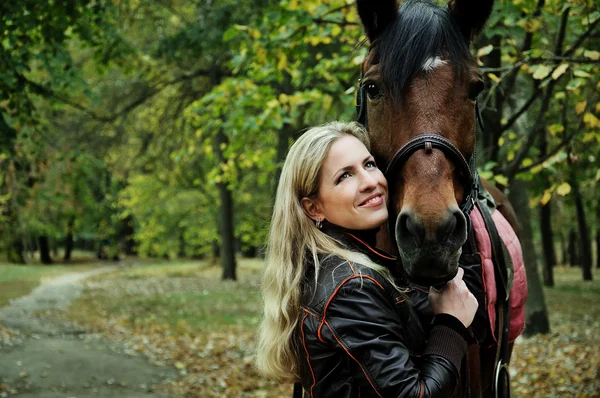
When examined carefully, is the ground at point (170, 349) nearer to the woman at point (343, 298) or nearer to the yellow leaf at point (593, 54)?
the yellow leaf at point (593, 54)

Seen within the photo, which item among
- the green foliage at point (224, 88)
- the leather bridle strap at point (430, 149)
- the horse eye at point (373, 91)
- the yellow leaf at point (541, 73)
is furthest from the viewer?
the green foliage at point (224, 88)

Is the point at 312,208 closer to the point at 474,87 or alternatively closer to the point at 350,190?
the point at 350,190

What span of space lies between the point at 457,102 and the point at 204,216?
2499 centimetres

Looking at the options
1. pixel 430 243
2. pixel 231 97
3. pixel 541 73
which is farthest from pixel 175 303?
pixel 430 243

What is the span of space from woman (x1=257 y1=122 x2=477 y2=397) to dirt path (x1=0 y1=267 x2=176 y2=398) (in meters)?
5.51

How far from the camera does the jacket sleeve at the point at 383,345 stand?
1.71 meters

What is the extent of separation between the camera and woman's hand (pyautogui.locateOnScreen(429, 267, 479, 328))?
6.48ft

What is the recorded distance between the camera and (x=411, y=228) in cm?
175

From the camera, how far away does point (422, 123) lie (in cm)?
198

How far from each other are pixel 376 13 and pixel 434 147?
0.69 meters

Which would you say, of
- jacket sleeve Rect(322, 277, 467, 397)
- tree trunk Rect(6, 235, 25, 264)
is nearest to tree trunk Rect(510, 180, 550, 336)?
jacket sleeve Rect(322, 277, 467, 397)

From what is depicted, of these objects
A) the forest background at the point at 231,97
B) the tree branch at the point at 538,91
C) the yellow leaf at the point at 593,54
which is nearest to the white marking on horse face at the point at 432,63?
the forest background at the point at 231,97

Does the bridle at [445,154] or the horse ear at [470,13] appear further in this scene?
the horse ear at [470,13]

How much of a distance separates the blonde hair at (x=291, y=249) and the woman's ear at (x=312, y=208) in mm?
18
